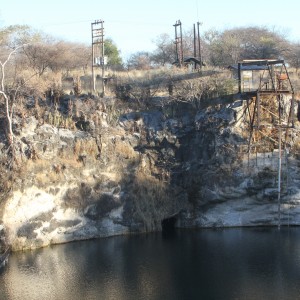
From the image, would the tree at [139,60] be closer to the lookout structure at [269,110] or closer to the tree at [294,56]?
the tree at [294,56]

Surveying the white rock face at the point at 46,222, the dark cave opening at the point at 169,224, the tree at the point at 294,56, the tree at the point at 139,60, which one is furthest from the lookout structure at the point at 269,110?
the tree at the point at 139,60

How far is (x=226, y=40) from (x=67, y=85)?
1039 inches

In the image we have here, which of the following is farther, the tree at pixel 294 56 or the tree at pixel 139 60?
the tree at pixel 139 60

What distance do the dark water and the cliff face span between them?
2478 millimetres

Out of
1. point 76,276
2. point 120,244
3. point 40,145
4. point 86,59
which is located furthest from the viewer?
point 86,59

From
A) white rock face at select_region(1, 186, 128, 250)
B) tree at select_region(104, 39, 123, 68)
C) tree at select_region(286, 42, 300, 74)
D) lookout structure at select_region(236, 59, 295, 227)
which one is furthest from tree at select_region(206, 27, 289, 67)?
white rock face at select_region(1, 186, 128, 250)

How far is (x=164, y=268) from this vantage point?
3766 centimetres

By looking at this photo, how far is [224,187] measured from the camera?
168 feet

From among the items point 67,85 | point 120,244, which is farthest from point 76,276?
point 67,85

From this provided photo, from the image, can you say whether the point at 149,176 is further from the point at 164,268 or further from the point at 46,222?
the point at 164,268

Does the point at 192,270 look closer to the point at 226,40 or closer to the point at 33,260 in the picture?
the point at 33,260

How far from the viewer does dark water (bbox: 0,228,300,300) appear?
32656 millimetres

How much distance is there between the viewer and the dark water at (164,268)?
32.7 metres

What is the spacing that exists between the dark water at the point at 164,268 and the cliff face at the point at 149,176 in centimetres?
248
